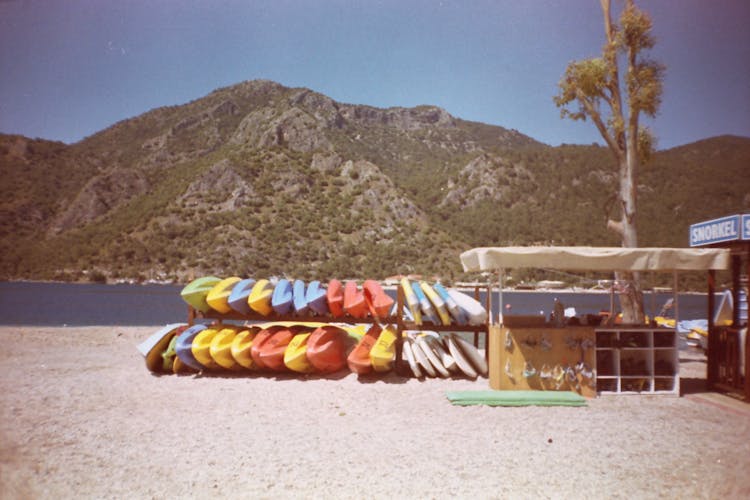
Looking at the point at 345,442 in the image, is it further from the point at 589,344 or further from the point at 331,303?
the point at 589,344

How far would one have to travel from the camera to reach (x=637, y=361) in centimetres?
793

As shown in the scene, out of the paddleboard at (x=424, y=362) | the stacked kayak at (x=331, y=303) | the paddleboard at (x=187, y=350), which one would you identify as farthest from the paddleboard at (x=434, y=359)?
the paddleboard at (x=187, y=350)

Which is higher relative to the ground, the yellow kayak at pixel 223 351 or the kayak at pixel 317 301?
the kayak at pixel 317 301

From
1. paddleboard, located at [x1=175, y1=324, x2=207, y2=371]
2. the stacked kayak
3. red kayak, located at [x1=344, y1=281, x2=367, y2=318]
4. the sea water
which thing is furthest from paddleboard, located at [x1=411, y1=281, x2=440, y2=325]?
the sea water

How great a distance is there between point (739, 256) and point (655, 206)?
4096 centimetres

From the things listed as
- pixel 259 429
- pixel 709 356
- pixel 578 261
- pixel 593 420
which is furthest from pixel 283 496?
pixel 709 356

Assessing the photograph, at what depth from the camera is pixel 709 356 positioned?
25.7 ft

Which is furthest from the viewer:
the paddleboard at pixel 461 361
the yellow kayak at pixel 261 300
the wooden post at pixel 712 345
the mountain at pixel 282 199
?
the mountain at pixel 282 199

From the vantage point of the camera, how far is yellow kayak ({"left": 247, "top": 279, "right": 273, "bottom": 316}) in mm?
8930

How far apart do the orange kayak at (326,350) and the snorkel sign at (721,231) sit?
226 inches

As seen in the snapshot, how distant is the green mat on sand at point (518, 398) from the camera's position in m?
6.96

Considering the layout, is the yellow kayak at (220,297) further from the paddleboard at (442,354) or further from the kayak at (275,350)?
the paddleboard at (442,354)

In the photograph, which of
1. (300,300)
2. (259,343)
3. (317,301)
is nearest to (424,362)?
(317,301)

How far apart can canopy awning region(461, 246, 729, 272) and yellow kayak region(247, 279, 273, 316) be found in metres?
3.72
